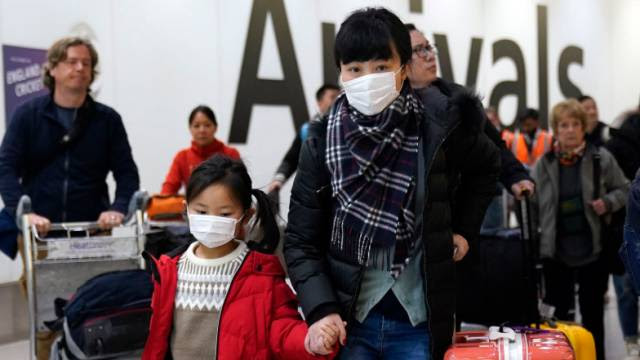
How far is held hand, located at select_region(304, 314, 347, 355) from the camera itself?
183cm

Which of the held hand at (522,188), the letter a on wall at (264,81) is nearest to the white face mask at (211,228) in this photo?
the held hand at (522,188)

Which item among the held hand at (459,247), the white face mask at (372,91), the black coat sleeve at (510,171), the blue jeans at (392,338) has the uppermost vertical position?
the white face mask at (372,91)

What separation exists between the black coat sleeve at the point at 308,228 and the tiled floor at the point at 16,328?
12.0 ft

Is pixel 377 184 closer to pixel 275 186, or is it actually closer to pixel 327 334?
pixel 327 334

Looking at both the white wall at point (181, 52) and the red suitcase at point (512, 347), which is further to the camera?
the white wall at point (181, 52)

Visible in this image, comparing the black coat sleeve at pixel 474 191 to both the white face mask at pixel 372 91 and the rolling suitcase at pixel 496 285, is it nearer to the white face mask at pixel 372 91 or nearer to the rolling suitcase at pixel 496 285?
the white face mask at pixel 372 91

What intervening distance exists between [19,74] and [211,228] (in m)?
4.61

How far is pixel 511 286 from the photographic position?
414 cm

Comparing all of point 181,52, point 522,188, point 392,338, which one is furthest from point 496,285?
point 181,52

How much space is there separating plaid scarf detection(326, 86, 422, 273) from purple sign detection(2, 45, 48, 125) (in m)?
4.77

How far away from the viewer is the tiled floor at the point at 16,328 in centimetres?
514

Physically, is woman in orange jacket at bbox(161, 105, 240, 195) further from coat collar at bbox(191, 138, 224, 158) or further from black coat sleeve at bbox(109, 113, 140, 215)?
black coat sleeve at bbox(109, 113, 140, 215)

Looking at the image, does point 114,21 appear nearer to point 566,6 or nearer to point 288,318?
point 288,318

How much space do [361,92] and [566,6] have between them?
10992 millimetres
